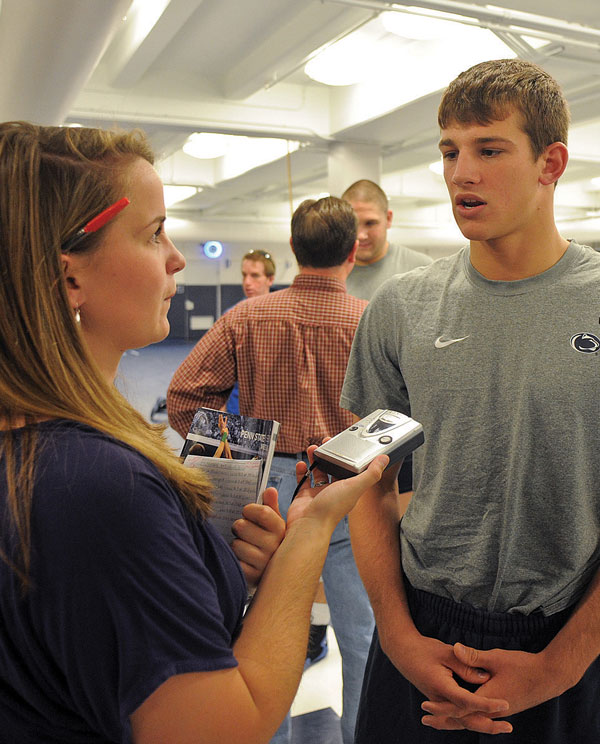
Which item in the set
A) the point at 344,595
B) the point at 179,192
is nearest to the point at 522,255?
the point at 344,595

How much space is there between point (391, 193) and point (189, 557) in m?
10.1

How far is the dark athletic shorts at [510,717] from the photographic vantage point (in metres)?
1.20

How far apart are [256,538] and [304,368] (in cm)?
150

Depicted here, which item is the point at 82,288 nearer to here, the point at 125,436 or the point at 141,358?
the point at 125,436

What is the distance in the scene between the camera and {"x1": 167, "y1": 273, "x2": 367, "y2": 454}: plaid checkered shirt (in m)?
2.48

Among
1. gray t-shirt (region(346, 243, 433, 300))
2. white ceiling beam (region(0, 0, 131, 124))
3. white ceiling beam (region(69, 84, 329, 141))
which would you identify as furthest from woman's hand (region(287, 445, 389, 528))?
white ceiling beam (region(69, 84, 329, 141))

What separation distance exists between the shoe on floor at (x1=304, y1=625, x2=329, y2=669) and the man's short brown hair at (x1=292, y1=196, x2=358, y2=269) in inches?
68.2

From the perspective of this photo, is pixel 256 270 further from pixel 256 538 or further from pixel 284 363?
pixel 256 538

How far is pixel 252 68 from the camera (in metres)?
4.75

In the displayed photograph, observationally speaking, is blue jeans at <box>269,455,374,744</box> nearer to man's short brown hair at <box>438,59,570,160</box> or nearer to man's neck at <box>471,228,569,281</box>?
man's neck at <box>471,228,569,281</box>

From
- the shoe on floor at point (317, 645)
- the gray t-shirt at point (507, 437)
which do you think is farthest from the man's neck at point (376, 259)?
the gray t-shirt at point (507, 437)

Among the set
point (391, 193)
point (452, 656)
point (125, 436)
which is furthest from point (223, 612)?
point (391, 193)

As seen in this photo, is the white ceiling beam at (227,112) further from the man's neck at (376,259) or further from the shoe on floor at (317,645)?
the shoe on floor at (317,645)

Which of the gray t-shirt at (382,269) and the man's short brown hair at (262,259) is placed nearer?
the gray t-shirt at (382,269)
